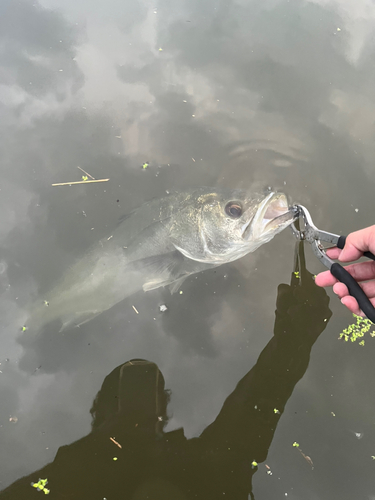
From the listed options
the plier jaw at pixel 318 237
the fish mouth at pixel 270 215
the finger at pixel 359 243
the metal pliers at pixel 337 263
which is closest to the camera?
the metal pliers at pixel 337 263

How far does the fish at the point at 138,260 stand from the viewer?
9.61 ft

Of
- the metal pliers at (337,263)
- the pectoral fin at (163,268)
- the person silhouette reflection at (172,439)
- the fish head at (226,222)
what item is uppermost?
the metal pliers at (337,263)

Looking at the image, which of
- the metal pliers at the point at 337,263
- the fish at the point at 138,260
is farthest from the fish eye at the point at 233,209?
the metal pliers at the point at 337,263

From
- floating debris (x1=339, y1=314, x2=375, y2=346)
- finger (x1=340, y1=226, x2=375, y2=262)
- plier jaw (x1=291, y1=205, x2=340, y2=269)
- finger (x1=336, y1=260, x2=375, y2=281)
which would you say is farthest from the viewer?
floating debris (x1=339, y1=314, x2=375, y2=346)

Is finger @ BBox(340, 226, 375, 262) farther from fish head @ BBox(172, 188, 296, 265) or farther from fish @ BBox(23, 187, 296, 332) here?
fish @ BBox(23, 187, 296, 332)

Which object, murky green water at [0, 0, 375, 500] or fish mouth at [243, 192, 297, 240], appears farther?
murky green water at [0, 0, 375, 500]

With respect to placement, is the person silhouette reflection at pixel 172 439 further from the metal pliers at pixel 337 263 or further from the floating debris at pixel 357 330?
the metal pliers at pixel 337 263

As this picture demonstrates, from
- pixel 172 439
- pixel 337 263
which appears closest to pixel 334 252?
pixel 337 263

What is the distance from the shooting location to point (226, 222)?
2682 millimetres

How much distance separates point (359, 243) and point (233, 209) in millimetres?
1116

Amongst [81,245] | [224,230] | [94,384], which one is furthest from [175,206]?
[94,384]

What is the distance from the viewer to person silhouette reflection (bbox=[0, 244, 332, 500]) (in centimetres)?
259

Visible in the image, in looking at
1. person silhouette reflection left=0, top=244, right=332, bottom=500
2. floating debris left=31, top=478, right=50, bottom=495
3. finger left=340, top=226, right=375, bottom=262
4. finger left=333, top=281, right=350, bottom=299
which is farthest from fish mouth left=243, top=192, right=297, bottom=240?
floating debris left=31, top=478, right=50, bottom=495

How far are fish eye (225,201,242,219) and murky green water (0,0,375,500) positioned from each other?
Answer: 78cm
